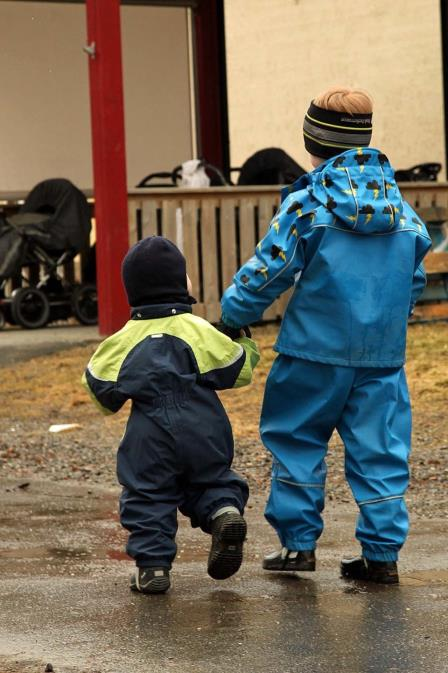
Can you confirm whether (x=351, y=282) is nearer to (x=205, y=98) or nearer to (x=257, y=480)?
(x=257, y=480)

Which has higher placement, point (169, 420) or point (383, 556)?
point (169, 420)

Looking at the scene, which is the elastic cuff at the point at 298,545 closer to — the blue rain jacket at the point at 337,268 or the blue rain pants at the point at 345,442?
the blue rain pants at the point at 345,442

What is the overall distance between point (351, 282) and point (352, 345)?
19 centimetres

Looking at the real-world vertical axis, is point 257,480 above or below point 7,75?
below

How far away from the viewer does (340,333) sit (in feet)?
15.2

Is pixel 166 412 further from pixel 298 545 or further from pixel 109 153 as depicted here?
pixel 109 153

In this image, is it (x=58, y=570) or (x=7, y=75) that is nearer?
(x=58, y=570)

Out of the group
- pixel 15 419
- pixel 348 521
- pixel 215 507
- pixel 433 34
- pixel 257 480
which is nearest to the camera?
pixel 215 507

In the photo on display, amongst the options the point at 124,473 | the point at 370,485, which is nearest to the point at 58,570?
the point at 124,473

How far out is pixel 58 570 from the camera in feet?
15.9

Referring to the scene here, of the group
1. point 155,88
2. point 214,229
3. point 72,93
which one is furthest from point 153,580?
point 155,88

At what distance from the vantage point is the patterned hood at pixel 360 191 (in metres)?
4.58

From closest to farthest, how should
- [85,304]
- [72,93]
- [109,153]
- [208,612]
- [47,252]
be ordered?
1. [208,612]
2. [109,153]
3. [47,252]
4. [85,304]
5. [72,93]

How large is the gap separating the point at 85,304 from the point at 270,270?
10233 mm
